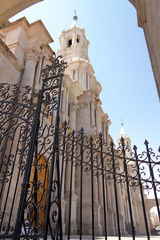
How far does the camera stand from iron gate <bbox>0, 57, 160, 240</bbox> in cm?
287

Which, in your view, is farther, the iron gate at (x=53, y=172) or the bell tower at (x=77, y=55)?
the bell tower at (x=77, y=55)

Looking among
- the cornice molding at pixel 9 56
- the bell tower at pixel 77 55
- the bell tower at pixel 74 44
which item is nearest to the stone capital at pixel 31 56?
the cornice molding at pixel 9 56

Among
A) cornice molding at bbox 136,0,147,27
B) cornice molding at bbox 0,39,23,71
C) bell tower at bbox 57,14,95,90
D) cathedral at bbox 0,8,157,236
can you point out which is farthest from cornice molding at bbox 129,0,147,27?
bell tower at bbox 57,14,95,90

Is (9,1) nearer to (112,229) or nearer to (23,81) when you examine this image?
(23,81)

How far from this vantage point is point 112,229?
1296 centimetres

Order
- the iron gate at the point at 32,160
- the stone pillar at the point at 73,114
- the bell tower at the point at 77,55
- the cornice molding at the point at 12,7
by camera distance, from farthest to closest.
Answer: the bell tower at the point at 77,55 < the stone pillar at the point at 73,114 < the cornice molding at the point at 12,7 < the iron gate at the point at 32,160

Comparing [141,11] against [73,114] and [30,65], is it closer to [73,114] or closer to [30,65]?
[30,65]

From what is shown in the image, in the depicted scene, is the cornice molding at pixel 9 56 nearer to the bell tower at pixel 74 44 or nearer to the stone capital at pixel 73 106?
the stone capital at pixel 73 106

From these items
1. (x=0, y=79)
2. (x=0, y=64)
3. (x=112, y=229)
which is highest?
(x=0, y=64)

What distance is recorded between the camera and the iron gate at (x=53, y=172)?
2869mm

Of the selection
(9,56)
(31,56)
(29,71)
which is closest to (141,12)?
(9,56)

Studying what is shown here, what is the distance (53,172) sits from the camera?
469 cm

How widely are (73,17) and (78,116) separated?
2727 cm

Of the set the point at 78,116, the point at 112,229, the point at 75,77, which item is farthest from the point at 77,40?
the point at 112,229
